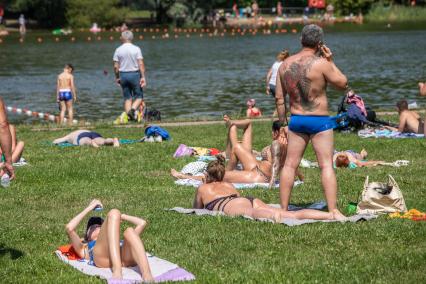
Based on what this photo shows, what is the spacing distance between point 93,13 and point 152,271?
7224 centimetres

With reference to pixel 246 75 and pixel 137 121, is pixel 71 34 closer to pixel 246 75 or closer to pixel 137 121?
pixel 246 75

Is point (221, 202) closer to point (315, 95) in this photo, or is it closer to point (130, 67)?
point (315, 95)

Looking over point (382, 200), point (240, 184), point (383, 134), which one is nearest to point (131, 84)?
point (383, 134)

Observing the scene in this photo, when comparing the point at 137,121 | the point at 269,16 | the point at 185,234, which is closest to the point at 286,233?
the point at 185,234

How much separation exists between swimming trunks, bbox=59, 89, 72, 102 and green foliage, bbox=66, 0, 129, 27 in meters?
56.3

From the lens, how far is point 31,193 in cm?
1215

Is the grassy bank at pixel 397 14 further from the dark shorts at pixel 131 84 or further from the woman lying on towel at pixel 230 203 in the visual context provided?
the woman lying on towel at pixel 230 203

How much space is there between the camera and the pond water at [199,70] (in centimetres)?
3020

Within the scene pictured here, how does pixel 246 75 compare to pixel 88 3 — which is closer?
pixel 246 75

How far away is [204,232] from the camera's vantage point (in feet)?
31.2

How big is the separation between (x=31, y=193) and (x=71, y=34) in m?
62.4

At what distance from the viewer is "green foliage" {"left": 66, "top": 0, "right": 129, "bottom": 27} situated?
7881 cm

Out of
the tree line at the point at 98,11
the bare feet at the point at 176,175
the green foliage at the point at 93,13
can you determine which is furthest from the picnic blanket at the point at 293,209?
the green foliage at the point at 93,13

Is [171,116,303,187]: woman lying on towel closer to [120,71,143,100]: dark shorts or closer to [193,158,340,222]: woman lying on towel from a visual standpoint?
[193,158,340,222]: woman lying on towel
